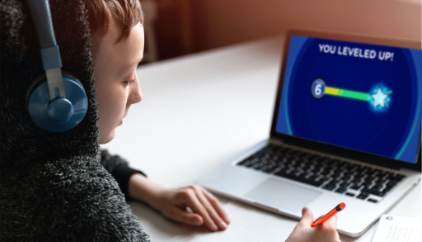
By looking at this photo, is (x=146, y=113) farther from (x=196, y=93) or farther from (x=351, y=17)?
(x=351, y=17)

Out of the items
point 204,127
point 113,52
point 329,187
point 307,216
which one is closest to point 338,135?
point 329,187

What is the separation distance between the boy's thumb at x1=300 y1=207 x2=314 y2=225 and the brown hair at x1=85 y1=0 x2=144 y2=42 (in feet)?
1.27

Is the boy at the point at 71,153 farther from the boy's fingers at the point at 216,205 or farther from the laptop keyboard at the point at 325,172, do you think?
the laptop keyboard at the point at 325,172

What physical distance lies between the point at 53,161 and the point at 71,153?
0.07 feet

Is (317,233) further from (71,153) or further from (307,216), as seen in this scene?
(71,153)

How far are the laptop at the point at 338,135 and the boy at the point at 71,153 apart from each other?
0.35 m

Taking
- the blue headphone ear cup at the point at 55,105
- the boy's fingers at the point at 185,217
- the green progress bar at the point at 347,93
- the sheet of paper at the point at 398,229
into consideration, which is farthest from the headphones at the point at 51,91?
the green progress bar at the point at 347,93

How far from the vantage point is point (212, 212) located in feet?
2.48

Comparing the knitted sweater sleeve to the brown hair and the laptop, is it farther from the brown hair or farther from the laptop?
the brown hair

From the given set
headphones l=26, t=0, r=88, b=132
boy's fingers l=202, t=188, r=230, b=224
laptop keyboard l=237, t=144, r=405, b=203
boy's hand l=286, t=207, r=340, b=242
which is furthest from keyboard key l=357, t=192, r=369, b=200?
headphones l=26, t=0, r=88, b=132

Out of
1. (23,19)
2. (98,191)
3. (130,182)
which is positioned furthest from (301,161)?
(23,19)

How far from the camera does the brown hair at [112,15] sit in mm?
529

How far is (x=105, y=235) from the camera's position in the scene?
509 millimetres

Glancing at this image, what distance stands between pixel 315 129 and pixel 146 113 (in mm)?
553
